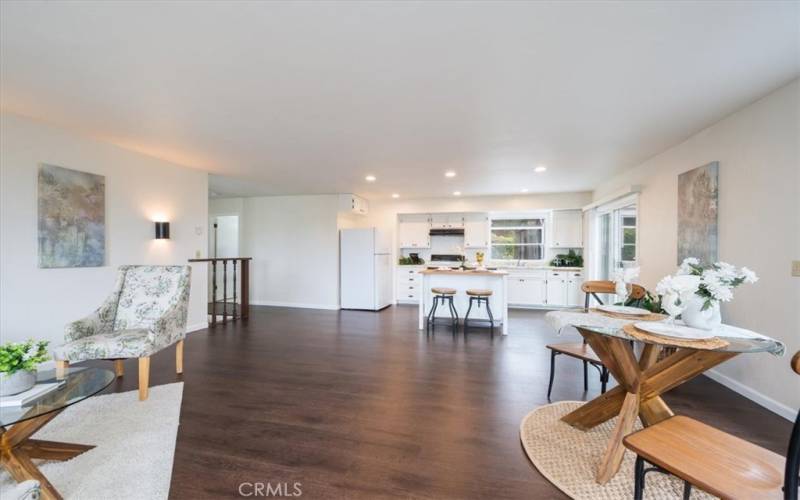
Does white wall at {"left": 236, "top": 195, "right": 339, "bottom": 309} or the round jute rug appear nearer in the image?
the round jute rug

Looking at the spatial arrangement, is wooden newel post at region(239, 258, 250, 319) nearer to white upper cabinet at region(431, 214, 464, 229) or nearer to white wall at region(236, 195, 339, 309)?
white wall at region(236, 195, 339, 309)

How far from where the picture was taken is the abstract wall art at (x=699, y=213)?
3123mm

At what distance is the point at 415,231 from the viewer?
8008mm

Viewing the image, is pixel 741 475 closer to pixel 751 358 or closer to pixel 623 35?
pixel 623 35

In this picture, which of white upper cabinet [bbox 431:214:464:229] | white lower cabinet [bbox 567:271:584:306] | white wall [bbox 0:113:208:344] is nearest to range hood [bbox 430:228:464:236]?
white upper cabinet [bbox 431:214:464:229]

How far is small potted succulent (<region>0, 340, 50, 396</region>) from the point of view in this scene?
1639mm

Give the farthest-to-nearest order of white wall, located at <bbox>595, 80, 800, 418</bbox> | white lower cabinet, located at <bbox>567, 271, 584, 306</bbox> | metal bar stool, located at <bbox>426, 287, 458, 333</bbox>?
white lower cabinet, located at <bbox>567, 271, 584, 306</bbox> → metal bar stool, located at <bbox>426, 287, 458, 333</bbox> → white wall, located at <bbox>595, 80, 800, 418</bbox>

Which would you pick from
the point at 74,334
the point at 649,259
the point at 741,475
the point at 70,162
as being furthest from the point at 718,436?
the point at 70,162

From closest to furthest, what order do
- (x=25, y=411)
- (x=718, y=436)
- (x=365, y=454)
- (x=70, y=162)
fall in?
(x=718, y=436) → (x=25, y=411) → (x=365, y=454) → (x=70, y=162)

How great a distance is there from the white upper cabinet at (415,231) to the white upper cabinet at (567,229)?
283 centimetres

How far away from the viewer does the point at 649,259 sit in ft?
13.9

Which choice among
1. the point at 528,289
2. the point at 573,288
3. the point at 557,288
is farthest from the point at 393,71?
the point at 573,288

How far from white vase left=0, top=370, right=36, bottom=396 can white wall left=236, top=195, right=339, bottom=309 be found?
17.8 ft

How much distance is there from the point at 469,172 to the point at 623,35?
326 centimetres
